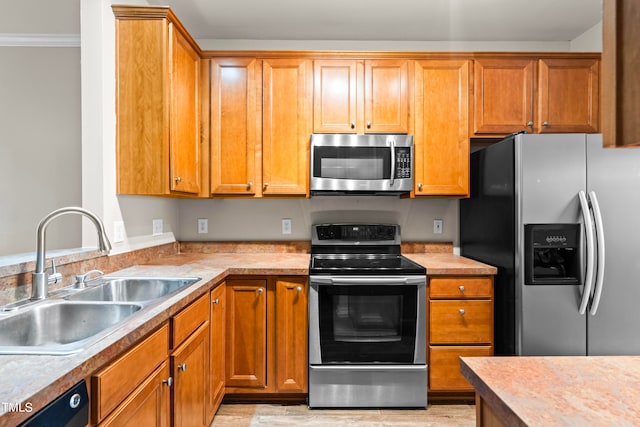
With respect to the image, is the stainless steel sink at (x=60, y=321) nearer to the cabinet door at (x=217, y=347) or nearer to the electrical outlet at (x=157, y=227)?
the cabinet door at (x=217, y=347)

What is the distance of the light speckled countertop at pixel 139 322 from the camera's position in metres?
0.79

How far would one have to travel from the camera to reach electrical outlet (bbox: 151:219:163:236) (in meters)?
2.63

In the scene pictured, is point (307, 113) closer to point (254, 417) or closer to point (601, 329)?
point (254, 417)

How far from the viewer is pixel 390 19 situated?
274cm

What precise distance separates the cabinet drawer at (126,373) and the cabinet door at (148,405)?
2cm

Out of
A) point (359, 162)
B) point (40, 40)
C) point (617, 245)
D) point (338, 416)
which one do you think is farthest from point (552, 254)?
point (40, 40)

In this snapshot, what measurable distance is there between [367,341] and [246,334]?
29.1 inches

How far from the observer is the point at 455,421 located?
89.2 inches

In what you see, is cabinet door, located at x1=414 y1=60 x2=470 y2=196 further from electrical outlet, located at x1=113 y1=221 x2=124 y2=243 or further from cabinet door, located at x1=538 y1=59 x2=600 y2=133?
electrical outlet, located at x1=113 y1=221 x2=124 y2=243

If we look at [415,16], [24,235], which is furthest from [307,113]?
[24,235]

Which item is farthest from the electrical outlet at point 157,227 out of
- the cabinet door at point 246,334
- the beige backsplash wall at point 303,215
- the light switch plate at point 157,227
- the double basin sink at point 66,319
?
the double basin sink at point 66,319

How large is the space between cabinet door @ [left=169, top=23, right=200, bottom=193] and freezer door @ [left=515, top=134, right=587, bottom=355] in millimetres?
1920

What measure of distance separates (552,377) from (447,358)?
167 cm

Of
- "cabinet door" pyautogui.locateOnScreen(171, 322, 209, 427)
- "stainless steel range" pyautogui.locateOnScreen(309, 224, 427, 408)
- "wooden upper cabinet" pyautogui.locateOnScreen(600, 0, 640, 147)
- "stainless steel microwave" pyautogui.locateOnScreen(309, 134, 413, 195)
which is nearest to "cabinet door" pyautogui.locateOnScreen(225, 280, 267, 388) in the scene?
"stainless steel range" pyautogui.locateOnScreen(309, 224, 427, 408)
